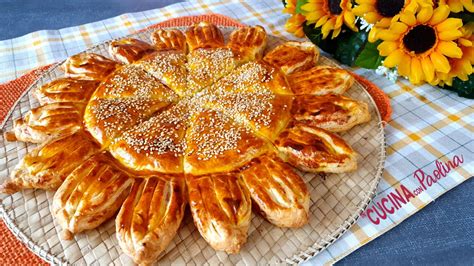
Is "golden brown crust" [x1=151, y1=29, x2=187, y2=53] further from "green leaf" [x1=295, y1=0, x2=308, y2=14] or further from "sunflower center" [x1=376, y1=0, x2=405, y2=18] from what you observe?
"sunflower center" [x1=376, y1=0, x2=405, y2=18]

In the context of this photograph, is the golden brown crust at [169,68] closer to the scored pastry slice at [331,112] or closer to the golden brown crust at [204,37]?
the golden brown crust at [204,37]

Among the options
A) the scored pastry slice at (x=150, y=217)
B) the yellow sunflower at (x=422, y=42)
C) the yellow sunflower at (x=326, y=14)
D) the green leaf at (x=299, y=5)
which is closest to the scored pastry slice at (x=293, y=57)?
the yellow sunflower at (x=326, y=14)

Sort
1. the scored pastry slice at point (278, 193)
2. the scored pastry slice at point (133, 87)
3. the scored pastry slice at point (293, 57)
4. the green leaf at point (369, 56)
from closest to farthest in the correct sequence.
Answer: the scored pastry slice at point (278, 193) → the scored pastry slice at point (133, 87) → the scored pastry slice at point (293, 57) → the green leaf at point (369, 56)

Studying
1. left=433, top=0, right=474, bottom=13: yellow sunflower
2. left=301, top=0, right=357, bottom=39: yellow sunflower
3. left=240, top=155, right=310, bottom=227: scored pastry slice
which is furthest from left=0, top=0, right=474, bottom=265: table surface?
left=301, top=0, right=357, bottom=39: yellow sunflower

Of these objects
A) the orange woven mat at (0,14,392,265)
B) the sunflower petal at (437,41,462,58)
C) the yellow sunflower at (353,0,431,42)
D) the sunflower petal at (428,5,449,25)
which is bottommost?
the orange woven mat at (0,14,392,265)

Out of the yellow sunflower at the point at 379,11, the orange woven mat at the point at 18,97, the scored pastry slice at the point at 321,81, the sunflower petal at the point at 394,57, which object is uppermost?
the yellow sunflower at the point at 379,11

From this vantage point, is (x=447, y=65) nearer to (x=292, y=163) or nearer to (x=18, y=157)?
(x=292, y=163)

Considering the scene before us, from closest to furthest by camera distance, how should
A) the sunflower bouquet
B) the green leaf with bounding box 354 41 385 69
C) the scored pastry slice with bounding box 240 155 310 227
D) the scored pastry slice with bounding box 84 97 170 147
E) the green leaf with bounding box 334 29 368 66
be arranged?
the scored pastry slice with bounding box 240 155 310 227 < the scored pastry slice with bounding box 84 97 170 147 < the sunflower bouquet < the green leaf with bounding box 354 41 385 69 < the green leaf with bounding box 334 29 368 66
